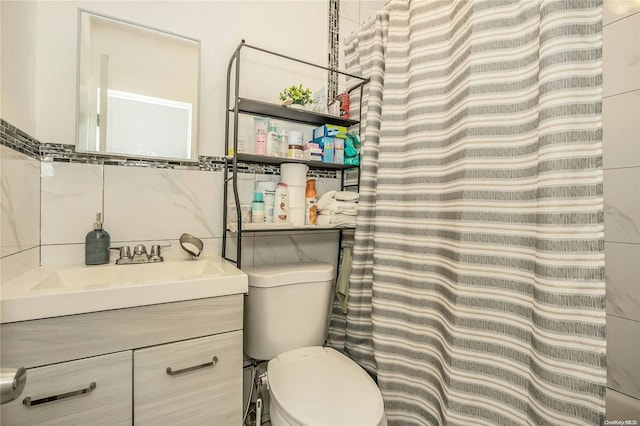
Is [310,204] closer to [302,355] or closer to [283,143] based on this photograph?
[283,143]

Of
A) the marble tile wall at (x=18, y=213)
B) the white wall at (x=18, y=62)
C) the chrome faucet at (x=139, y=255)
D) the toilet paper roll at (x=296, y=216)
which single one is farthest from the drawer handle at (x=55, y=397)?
the toilet paper roll at (x=296, y=216)

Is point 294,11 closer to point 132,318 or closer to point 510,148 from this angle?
point 510,148

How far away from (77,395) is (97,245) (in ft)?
1.71

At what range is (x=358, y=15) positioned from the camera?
174 centimetres

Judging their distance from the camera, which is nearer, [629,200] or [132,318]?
[132,318]

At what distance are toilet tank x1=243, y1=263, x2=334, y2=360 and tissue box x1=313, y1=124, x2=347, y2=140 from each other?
2.25ft

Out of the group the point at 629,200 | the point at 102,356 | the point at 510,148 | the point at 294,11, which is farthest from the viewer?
the point at 294,11

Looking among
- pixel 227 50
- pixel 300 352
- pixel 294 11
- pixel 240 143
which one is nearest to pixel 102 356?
pixel 300 352

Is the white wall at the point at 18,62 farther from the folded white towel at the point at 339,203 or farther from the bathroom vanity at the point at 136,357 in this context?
the folded white towel at the point at 339,203

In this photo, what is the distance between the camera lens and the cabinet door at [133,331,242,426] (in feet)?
2.65

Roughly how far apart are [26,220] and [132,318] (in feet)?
1.73

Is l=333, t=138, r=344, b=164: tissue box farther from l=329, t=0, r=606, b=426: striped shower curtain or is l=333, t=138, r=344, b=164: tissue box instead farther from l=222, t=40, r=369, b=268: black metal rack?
l=329, t=0, r=606, b=426: striped shower curtain

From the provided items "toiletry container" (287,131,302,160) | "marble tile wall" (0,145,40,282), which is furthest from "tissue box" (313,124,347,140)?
"marble tile wall" (0,145,40,282)

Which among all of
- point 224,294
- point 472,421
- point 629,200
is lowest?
point 472,421
